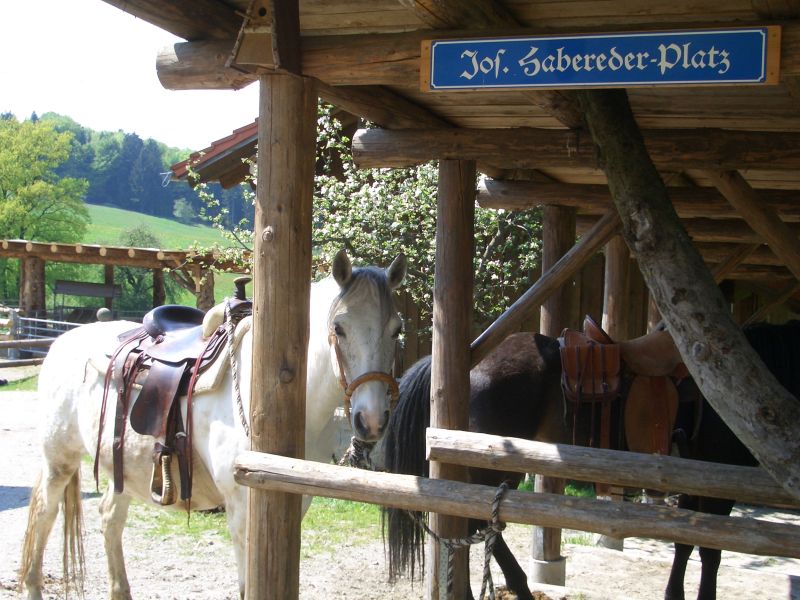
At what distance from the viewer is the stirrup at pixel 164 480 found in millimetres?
4273

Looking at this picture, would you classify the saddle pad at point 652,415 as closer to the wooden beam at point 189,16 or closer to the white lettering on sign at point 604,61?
the white lettering on sign at point 604,61

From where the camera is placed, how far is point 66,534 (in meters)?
5.25

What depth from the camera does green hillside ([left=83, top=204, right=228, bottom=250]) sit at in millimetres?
56250

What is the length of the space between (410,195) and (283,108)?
5.73m

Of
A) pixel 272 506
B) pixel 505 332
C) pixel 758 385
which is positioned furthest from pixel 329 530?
pixel 758 385

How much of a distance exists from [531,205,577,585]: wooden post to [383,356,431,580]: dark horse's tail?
1.23 m

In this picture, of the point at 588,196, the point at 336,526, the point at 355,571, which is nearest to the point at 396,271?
the point at 588,196

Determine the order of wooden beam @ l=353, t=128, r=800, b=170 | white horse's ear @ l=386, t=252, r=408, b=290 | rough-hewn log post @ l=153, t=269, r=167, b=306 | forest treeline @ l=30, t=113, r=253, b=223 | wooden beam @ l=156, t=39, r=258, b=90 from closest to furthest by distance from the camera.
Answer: wooden beam @ l=156, t=39, r=258, b=90
white horse's ear @ l=386, t=252, r=408, b=290
wooden beam @ l=353, t=128, r=800, b=170
rough-hewn log post @ l=153, t=269, r=167, b=306
forest treeline @ l=30, t=113, r=253, b=223

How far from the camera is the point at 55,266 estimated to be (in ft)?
131

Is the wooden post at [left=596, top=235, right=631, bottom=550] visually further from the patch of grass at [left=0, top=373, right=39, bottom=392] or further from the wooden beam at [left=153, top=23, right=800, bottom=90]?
the patch of grass at [left=0, top=373, right=39, bottom=392]

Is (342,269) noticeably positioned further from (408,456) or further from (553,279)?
(408,456)

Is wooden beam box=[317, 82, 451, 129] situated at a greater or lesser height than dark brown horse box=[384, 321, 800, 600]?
greater

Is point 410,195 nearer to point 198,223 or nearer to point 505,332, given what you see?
point 505,332

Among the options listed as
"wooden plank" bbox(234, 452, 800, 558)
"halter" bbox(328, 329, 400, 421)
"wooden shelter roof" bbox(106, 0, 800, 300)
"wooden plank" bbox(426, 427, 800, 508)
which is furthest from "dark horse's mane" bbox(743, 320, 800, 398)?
"halter" bbox(328, 329, 400, 421)
